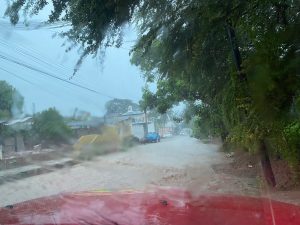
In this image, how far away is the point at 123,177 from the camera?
8.09 meters

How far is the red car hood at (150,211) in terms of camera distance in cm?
267

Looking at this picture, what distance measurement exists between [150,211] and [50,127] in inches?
78.6

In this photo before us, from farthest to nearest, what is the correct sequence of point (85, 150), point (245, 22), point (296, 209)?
point (245, 22) → point (85, 150) → point (296, 209)

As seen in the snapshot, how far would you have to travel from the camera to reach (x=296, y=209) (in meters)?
3.02

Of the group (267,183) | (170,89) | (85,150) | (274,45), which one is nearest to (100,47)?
(85,150)

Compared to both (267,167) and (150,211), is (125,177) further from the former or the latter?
(150,211)

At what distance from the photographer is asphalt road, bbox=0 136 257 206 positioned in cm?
543

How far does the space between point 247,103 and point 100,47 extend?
9.75 ft

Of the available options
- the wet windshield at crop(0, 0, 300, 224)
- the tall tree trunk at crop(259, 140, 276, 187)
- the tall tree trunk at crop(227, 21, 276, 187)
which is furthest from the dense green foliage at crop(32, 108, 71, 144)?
the tall tree trunk at crop(259, 140, 276, 187)

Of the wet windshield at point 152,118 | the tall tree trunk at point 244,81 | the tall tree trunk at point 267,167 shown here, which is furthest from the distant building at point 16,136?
the tall tree trunk at point 267,167

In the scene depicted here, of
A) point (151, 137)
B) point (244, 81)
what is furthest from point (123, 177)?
point (244, 81)

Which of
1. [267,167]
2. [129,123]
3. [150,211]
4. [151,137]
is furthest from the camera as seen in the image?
[267,167]

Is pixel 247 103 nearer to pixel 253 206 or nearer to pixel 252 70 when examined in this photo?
pixel 252 70

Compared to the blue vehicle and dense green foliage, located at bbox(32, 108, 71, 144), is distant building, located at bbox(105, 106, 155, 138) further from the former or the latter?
dense green foliage, located at bbox(32, 108, 71, 144)
